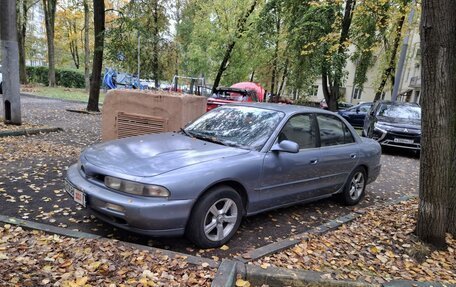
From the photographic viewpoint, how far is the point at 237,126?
4871 mm

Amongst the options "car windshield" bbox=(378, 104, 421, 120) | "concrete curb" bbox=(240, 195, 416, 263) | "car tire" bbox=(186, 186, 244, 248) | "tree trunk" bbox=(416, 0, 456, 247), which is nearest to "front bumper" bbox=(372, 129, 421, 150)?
"car windshield" bbox=(378, 104, 421, 120)

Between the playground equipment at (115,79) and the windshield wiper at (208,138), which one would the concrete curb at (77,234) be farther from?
the playground equipment at (115,79)

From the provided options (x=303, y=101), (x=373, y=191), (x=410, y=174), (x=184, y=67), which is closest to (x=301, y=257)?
(x=373, y=191)

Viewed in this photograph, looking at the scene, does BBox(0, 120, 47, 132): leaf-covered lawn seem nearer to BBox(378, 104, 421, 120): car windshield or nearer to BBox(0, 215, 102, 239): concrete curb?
BBox(0, 215, 102, 239): concrete curb

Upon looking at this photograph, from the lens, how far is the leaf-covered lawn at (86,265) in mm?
3016

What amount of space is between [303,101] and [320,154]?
64.9ft

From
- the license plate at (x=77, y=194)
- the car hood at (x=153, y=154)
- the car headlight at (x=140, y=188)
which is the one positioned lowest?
the license plate at (x=77, y=194)

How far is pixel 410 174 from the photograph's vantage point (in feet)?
30.4

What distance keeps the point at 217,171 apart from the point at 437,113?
8.18 ft

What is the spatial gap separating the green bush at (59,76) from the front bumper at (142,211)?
111ft

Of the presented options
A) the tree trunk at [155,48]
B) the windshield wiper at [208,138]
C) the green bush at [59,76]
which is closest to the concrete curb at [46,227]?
the windshield wiper at [208,138]

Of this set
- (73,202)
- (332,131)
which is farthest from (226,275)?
(332,131)

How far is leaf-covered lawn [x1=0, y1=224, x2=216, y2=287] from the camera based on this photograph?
302cm

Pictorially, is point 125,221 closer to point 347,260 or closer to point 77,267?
point 77,267
